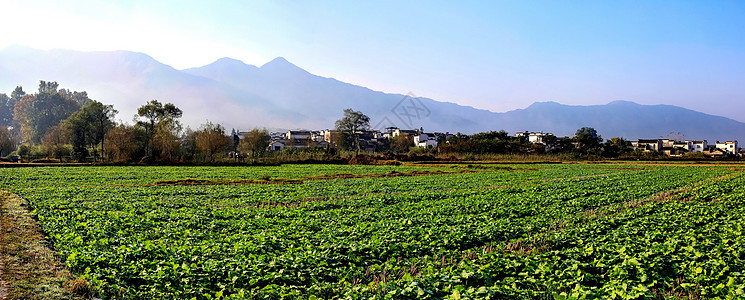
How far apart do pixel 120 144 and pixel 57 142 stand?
2918cm

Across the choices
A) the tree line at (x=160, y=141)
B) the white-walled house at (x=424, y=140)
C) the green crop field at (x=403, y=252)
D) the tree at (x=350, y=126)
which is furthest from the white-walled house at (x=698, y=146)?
the green crop field at (x=403, y=252)

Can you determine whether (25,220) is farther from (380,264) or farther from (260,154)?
(260,154)

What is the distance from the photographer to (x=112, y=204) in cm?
1738

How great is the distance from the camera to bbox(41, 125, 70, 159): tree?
67875mm

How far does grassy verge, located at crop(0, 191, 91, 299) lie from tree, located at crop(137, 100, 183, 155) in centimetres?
5837

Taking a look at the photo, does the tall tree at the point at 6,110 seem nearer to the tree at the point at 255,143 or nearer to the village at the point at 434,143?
the village at the point at 434,143

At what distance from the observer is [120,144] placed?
6306cm

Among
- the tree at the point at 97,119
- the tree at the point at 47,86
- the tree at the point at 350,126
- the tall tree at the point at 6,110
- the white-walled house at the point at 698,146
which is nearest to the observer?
the tree at the point at 97,119

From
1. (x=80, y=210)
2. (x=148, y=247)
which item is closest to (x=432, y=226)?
(x=148, y=247)

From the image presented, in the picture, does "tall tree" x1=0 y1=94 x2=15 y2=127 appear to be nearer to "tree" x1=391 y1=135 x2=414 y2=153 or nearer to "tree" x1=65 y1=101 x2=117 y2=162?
"tree" x1=65 y1=101 x2=117 y2=162

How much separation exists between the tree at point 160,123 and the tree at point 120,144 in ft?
12.3

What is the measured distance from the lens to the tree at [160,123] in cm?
6749

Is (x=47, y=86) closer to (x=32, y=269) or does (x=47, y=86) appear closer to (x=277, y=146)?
(x=277, y=146)

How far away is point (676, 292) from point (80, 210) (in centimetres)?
1747
